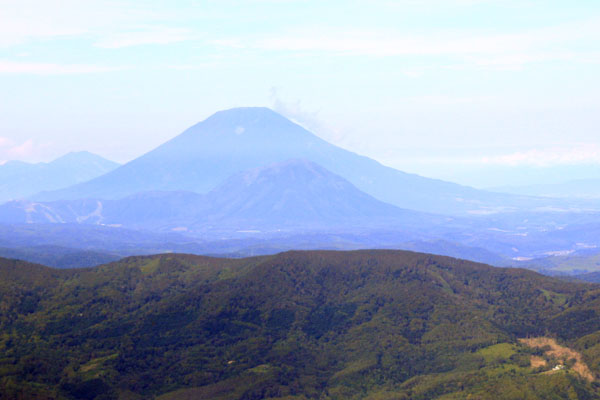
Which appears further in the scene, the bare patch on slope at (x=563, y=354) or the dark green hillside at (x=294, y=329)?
the dark green hillside at (x=294, y=329)

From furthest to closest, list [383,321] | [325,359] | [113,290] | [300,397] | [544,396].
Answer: [113,290] < [383,321] < [325,359] < [300,397] < [544,396]

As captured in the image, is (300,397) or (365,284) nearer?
(300,397)

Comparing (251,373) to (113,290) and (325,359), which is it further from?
(113,290)

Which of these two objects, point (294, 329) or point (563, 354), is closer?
point (563, 354)

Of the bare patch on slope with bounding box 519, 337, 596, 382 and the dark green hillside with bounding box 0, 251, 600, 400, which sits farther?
the dark green hillside with bounding box 0, 251, 600, 400

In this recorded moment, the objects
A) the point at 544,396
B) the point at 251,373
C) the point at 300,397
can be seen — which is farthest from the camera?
the point at 251,373

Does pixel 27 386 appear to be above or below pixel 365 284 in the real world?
below

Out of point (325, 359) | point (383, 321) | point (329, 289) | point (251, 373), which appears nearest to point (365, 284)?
point (329, 289)

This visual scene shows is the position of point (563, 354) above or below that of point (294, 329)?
below
